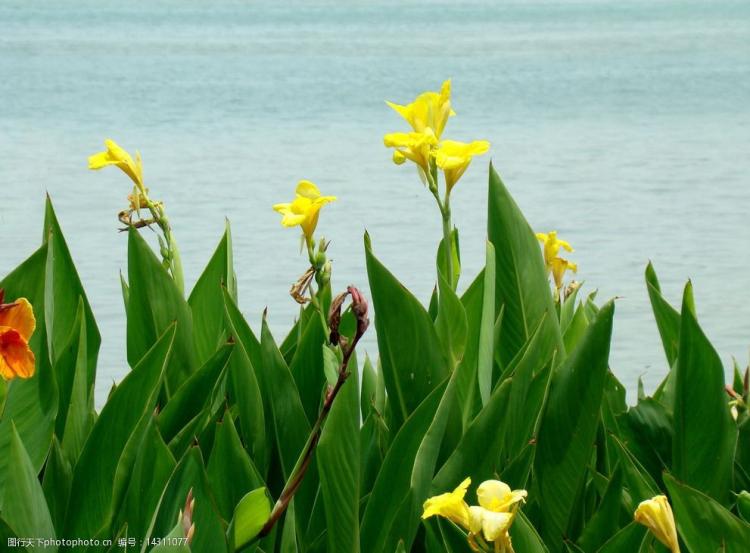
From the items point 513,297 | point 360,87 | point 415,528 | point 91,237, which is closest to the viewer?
point 415,528

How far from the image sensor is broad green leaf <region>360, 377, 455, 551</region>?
1125mm

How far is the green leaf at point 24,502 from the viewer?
39.4 inches

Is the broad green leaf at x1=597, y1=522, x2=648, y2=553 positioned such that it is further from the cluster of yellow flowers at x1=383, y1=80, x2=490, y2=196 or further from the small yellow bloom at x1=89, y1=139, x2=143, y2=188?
the small yellow bloom at x1=89, y1=139, x2=143, y2=188

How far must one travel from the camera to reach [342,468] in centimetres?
110

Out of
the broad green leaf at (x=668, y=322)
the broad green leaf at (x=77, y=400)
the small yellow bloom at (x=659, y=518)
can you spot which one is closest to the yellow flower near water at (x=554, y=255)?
the broad green leaf at (x=668, y=322)

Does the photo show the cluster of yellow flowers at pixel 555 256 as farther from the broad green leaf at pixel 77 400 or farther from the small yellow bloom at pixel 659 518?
the small yellow bloom at pixel 659 518

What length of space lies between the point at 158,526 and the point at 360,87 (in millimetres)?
9086

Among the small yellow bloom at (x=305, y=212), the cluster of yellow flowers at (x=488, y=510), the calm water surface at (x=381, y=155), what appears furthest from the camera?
the calm water surface at (x=381, y=155)

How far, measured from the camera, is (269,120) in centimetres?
807

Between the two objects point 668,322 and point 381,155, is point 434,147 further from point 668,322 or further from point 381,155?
point 381,155

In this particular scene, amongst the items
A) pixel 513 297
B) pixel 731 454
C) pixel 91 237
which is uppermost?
pixel 513 297

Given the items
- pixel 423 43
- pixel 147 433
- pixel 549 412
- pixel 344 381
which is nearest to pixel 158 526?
pixel 147 433

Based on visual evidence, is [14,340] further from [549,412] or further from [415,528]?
[549,412]

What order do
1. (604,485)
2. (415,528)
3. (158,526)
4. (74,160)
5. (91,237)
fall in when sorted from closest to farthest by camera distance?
(158,526) < (415,528) < (604,485) < (91,237) < (74,160)
